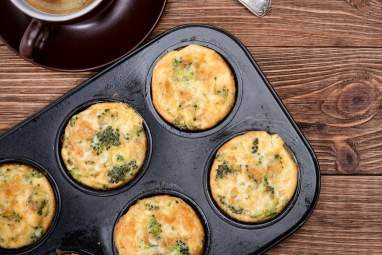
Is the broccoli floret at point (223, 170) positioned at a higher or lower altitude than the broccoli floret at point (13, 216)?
higher

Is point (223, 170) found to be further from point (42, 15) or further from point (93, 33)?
point (42, 15)

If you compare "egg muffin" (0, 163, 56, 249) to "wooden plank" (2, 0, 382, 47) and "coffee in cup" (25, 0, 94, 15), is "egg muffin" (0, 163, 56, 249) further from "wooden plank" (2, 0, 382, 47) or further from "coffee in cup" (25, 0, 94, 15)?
"wooden plank" (2, 0, 382, 47)

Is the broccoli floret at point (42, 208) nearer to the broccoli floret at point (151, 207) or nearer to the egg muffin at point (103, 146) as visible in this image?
the egg muffin at point (103, 146)

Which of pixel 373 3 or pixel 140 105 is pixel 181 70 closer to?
pixel 140 105

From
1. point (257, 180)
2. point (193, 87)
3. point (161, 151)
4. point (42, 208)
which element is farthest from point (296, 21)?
point (42, 208)

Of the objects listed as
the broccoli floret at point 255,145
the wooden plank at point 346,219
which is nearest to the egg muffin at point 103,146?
the broccoli floret at point 255,145

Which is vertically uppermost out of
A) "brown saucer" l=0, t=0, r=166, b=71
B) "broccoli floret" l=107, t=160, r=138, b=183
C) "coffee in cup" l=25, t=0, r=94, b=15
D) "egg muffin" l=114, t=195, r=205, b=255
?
"coffee in cup" l=25, t=0, r=94, b=15

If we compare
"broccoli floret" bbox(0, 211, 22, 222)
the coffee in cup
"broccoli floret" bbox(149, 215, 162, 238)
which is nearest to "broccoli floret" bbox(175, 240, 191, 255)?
"broccoli floret" bbox(149, 215, 162, 238)
